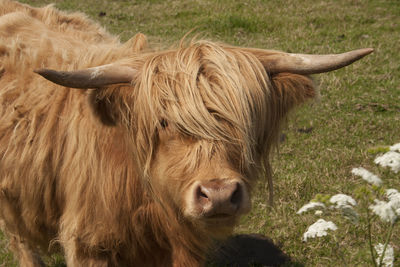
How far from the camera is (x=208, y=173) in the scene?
2.54m

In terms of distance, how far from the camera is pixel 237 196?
8.18 ft

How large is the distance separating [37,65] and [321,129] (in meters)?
3.41

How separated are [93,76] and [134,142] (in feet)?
1.48

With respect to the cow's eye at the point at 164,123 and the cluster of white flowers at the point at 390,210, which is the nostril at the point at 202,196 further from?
the cluster of white flowers at the point at 390,210

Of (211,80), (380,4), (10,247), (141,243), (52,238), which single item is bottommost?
(10,247)

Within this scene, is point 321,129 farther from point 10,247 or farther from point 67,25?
point 10,247

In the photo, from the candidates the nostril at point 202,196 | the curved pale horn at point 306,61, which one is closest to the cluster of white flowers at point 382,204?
the nostril at point 202,196

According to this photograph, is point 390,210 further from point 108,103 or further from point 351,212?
point 108,103

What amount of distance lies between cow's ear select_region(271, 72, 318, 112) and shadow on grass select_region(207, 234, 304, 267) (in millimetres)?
1437

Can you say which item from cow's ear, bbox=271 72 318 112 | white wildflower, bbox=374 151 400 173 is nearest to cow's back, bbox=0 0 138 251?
cow's ear, bbox=271 72 318 112

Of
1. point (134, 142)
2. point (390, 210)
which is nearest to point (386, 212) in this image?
point (390, 210)

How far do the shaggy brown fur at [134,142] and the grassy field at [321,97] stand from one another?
0.46 m

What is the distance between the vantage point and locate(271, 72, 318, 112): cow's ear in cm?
298

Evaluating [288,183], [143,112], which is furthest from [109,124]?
[288,183]
